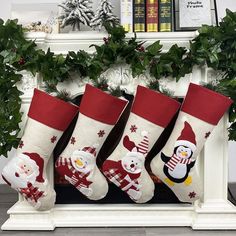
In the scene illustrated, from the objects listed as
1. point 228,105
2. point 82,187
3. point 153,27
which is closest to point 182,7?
point 153,27

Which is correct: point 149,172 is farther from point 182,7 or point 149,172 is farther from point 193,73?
point 182,7

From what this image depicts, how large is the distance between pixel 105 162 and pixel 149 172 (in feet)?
0.84

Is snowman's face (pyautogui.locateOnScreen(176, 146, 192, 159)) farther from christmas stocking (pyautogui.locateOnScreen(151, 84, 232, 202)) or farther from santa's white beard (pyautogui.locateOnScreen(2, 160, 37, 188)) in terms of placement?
santa's white beard (pyautogui.locateOnScreen(2, 160, 37, 188))

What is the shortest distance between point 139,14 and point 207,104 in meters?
0.68

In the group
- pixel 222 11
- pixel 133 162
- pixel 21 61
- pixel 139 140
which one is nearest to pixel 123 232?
pixel 133 162

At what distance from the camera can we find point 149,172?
2199 millimetres

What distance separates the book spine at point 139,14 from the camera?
2.33 m

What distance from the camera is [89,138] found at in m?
2.04

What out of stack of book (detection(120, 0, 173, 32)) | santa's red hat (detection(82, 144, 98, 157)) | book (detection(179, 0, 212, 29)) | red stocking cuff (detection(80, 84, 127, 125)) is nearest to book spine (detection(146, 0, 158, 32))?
stack of book (detection(120, 0, 173, 32))

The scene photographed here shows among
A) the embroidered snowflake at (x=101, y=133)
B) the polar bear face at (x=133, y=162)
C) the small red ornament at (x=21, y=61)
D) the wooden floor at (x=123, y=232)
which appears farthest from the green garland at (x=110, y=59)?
the wooden floor at (x=123, y=232)

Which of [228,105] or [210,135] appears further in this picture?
[210,135]

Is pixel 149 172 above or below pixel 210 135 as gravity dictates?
below

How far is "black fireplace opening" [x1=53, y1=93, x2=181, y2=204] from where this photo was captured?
2195 millimetres

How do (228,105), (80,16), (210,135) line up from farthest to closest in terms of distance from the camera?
(80,16), (210,135), (228,105)
